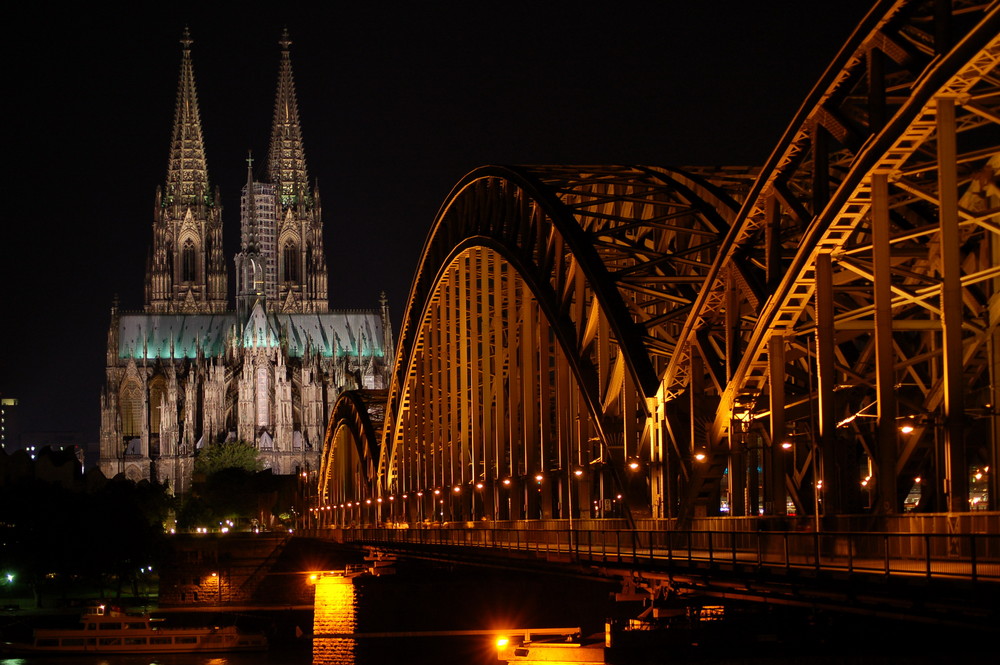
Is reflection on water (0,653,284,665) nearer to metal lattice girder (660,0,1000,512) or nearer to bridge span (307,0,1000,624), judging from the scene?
bridge span (307,0,1000,624)

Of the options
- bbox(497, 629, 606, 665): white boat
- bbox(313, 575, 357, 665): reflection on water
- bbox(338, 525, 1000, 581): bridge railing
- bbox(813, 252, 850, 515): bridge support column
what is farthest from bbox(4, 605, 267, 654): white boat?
bbox(813, 252, 850, 515): bridge support column

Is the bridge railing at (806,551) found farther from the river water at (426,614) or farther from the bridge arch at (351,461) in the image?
the bridge arch at (351,461)

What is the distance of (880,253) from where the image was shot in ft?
85.1

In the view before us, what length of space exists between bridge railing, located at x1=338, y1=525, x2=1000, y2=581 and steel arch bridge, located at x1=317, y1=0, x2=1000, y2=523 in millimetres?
1338

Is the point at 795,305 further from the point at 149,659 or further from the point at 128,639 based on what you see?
the point at 128,639

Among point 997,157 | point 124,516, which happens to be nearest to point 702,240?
point 997,157

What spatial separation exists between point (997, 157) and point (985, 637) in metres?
9.10

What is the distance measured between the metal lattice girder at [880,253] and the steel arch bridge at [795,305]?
0.16 feet

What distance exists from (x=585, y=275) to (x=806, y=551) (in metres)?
18.3

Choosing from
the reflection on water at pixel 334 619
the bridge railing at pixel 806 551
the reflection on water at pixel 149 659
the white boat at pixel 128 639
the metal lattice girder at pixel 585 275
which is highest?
the metal lattice girder at pixel 585 275

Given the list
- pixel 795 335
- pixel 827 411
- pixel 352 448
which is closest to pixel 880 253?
pixel 827 411

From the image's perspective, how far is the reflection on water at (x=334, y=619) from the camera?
7362cm

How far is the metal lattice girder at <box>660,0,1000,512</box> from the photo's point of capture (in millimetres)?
24688

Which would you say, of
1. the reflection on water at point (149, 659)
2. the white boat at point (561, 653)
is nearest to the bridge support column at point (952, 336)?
the white boat at point (561, 653)
